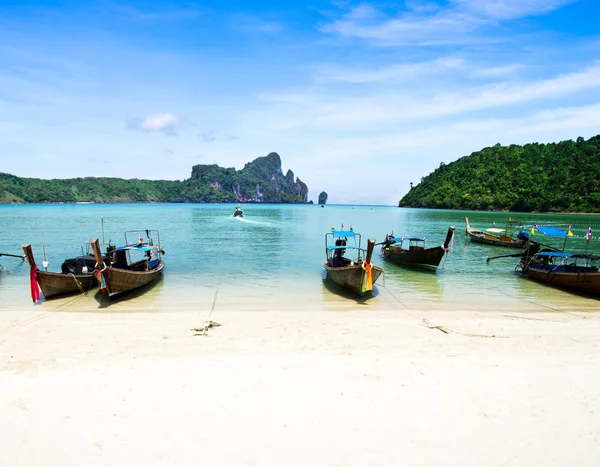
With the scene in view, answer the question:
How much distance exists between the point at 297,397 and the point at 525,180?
128 meters

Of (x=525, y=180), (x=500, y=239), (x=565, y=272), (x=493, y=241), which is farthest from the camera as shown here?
(x=525, y=180)

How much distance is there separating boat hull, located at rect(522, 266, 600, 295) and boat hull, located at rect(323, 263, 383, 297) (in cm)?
951

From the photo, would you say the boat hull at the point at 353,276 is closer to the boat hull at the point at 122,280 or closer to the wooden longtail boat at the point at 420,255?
the wooden longtail boat at the point at 420,255

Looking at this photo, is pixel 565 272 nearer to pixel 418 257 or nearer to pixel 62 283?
pixel 418 257

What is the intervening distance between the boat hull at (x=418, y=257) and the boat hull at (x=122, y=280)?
15975mm

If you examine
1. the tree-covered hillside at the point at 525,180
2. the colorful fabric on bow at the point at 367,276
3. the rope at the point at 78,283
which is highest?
the tree-covered hillside at the point at 525,180

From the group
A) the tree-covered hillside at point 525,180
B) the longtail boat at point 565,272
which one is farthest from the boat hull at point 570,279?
the tree-covered hillside at point 525,180

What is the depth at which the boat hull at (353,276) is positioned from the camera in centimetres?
1513

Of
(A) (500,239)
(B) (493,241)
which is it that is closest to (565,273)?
(B) (493,241)

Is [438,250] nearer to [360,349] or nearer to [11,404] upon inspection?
[360,349]

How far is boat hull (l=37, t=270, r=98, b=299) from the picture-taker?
48.0 ft

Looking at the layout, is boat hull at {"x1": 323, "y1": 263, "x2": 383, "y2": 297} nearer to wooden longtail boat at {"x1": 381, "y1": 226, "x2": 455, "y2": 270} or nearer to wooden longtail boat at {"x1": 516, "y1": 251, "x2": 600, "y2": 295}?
wooden longtail boat at {"x1": 381, "y1": 226, "x2": 455, "y2": 270}

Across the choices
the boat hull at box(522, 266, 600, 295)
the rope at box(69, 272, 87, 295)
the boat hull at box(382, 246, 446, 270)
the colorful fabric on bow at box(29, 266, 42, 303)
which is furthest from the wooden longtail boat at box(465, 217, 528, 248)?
the colorful fabric on bow at box(29, 266, 42, 303)

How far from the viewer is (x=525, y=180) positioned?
366 ft
